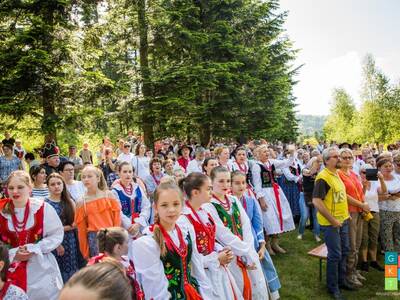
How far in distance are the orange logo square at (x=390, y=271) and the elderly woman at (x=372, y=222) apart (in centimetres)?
34

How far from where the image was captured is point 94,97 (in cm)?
1180

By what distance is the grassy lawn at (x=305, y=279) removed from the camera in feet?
18.6

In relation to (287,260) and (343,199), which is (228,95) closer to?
(287,260)

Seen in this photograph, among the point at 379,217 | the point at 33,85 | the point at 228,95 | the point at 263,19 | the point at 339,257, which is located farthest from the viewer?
the point at 263,19

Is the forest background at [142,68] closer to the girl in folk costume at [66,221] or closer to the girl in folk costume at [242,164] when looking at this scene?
the girl in folk costume at [242,164]

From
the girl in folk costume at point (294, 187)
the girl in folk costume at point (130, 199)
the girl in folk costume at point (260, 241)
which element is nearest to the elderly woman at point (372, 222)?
the girl in folk costume at point (260, 241)

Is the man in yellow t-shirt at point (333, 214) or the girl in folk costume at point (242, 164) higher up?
the girl in folk costume at point (242, 164)

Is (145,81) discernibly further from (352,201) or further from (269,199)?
(352,201)

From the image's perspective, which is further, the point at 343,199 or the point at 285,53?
the point at 285,53

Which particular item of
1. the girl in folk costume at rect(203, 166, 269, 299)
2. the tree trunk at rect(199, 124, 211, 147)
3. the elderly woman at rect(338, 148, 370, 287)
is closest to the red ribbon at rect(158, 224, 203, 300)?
the girl in folk costume at rect(203, 166, 269, 299)

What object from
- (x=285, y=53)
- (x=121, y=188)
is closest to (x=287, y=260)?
(x=121, y=188)

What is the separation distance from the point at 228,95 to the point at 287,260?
1210 centimetres

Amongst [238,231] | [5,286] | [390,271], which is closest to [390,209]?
[390,271]

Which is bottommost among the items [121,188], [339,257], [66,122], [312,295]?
[312,295]
